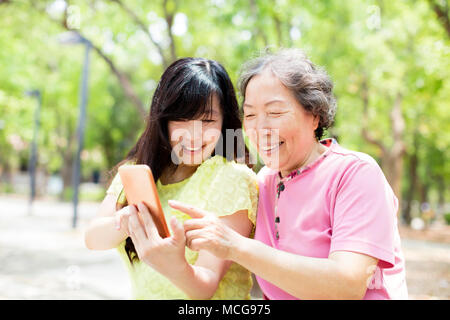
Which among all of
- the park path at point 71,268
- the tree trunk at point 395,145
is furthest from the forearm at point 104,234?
the tree trunk at point 395,145

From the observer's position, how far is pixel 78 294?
6332mm

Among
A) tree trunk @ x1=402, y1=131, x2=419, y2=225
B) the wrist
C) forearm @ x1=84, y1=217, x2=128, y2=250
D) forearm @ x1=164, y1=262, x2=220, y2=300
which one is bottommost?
tree trunk @ x1=402, y1=131, x2=419, y2=225

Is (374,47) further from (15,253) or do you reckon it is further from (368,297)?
(368,297)

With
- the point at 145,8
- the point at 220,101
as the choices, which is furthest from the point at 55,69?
the point at 220,101

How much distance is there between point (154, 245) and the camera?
146 centimetres

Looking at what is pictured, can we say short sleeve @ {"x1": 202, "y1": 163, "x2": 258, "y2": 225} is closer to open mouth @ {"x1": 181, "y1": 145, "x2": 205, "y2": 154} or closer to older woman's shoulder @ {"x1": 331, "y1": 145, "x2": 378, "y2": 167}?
open mouth @ {"x1": 181, "y1": 145, "x2": 205, "y2": 154}

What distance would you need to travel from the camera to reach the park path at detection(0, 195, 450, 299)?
6.48 metres

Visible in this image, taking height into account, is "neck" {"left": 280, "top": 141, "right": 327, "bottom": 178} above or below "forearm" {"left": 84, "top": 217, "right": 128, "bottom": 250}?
above

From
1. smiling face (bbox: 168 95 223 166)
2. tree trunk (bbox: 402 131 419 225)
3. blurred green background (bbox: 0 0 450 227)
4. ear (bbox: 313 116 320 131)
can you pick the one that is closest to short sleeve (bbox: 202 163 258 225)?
smiling face (bbox: 168 95 223 166)

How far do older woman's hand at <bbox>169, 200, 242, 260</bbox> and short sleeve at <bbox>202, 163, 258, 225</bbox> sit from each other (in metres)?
0.33

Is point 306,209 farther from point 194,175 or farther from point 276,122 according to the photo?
point 194,175

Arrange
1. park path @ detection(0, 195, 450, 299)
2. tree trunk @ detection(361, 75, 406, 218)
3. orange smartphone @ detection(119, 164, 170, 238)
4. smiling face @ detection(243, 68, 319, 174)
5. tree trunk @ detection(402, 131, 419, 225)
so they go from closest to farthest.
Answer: orange smartphone @ detection(119, 164, 170, 238), smiling face @ detection(243, 68, 319, 174), park path @ detection(0, 195, 450, 299), tree trunk @ detection(361, 75, 406, 218), tree trunk @ detection(402, 131, 419, 225)

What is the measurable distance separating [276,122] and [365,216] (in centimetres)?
46

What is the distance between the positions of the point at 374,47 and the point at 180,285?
14857 millimetres
